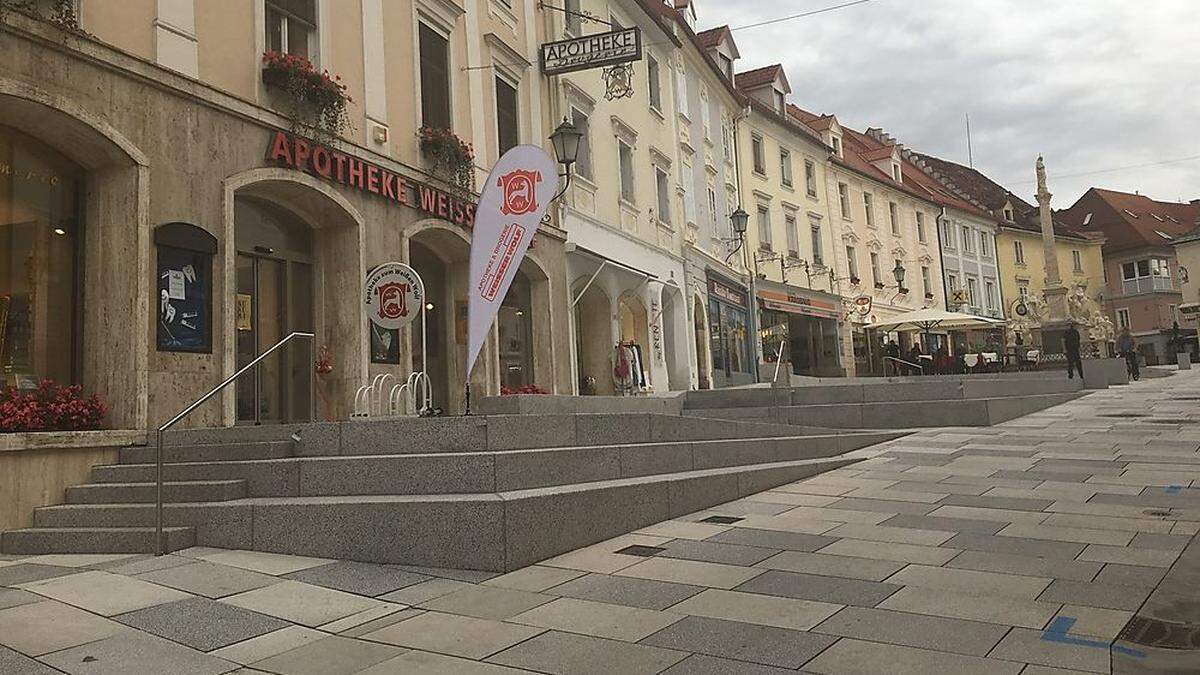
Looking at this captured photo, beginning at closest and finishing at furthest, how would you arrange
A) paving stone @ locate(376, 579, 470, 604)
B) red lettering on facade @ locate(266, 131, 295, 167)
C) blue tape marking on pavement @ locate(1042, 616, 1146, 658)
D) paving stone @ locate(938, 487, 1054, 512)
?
blue tape marking on pavement @ locate(1042, 616, 1146, 658) → paving stone @ locate(376, 579, 470, 604) → paving stone @ locate(938, 487, 1054, 512) → red lettering on facade @ locate(266, 131, 295, 167)

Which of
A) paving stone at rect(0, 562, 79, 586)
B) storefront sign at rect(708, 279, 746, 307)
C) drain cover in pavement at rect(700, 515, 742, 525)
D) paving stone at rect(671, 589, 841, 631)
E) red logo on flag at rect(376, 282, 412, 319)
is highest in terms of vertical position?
storefront sign at rect(708, 279, 746, 307)

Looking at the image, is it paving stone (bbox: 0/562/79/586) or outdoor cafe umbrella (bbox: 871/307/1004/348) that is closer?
paving stone (bbox: 0/562/79/586)

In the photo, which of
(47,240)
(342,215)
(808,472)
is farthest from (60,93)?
(808,472)

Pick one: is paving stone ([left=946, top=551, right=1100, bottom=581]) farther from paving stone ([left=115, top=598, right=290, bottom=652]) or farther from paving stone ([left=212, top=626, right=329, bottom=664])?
paving stone ([left=115, top=598, right=290, bottom=652])

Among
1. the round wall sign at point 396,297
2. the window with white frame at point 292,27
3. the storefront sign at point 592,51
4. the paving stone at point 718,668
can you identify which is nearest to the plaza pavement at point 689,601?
the paving stone at point 718,668

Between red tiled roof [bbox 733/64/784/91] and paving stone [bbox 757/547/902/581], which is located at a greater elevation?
red tiled roof [bbox 733/64/784/91]

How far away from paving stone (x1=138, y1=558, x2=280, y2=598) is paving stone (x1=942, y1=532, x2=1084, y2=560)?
5128 mm

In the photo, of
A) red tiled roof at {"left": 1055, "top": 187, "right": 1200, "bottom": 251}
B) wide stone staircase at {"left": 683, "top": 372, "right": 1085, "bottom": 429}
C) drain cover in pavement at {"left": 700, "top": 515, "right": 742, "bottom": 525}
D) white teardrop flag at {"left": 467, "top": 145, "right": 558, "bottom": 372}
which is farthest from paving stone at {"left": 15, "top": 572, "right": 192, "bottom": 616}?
red tiled roof at {"left": 1055, "top": 187, "right": 1200, "bottom": 251}

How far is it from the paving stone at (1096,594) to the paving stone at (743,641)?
5.49 ft

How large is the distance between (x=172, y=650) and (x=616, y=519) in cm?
368

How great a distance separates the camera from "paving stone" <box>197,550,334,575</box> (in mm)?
6234

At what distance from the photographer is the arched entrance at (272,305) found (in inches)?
448

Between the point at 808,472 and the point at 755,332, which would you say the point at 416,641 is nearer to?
the point at 808,472

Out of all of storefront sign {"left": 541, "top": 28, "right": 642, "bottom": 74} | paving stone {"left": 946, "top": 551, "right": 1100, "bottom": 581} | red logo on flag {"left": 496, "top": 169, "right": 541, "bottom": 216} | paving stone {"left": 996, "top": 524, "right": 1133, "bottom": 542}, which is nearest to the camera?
paving stone {"left": 946, "top": 551, "right": 1100, "bottom": 581}
